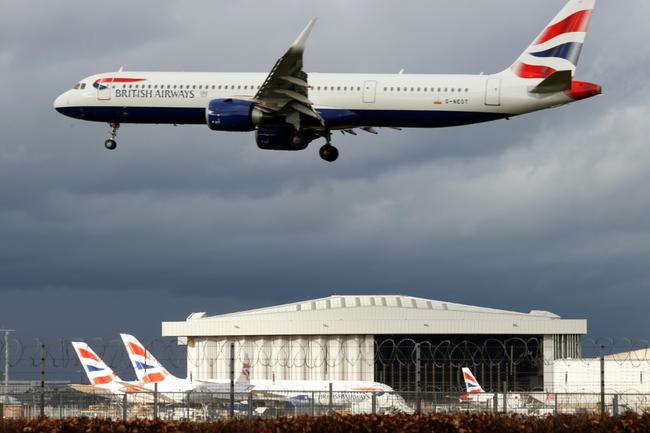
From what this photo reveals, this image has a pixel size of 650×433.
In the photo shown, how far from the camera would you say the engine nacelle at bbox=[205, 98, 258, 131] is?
64.2 m

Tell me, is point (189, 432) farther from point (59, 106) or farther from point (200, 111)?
Result: point (59, 106)

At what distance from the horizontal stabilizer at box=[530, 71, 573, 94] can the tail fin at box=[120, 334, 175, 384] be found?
29.3m

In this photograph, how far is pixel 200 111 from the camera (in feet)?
222

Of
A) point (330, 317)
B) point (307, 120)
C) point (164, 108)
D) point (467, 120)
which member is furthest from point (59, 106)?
point (330, 317)

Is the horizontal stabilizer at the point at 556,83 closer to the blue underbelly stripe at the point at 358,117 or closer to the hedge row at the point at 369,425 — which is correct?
the blue underbelly stripe at the point at 358,117

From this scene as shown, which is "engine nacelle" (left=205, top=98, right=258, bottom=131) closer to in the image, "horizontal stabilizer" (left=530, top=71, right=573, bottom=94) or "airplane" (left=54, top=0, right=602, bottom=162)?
"airplane" (left=54, top=0, right=602, bottom=162)

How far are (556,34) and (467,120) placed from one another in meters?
8.49

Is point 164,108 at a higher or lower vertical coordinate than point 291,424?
higher

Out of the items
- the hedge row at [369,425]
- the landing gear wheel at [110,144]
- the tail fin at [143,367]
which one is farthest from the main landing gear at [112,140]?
the hedge row at [369,425]

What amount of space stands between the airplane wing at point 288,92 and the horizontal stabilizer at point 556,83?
1108cm

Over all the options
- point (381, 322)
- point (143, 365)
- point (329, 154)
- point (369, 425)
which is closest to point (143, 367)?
point (143, 365)

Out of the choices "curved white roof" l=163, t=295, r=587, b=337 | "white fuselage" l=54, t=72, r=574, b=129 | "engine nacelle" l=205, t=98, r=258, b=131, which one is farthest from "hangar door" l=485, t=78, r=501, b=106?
"curved white roof" l=163, t=295, r=587, b=337

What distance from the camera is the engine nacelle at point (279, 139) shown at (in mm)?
66062

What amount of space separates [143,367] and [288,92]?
27.8m
